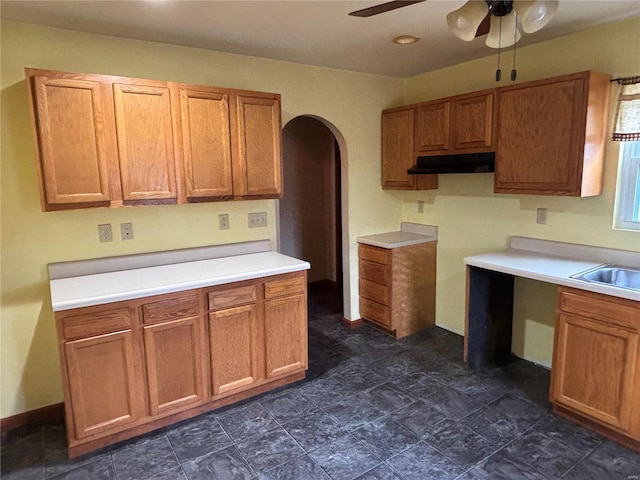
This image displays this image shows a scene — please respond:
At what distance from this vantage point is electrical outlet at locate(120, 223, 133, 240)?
2.77 meters

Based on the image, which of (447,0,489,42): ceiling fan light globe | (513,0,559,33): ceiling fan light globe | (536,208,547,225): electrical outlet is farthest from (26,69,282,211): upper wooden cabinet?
(536,208,547,225): electrical outlet

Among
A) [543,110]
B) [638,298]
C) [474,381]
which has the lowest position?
[474,381]

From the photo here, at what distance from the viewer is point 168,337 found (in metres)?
2.45

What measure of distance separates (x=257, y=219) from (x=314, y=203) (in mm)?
2161

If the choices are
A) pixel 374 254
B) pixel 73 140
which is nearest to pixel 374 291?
pixel 374 254

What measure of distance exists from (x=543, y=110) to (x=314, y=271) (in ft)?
11.4

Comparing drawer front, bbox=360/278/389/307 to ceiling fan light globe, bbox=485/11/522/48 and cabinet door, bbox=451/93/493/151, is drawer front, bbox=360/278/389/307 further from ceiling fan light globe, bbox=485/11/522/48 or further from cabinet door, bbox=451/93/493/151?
ceiling fan light globe, bbox=485/11/522/48

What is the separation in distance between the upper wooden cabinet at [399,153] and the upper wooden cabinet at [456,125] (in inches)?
3.9

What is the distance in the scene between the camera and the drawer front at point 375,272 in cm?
371

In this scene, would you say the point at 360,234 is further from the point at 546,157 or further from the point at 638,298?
the point at 638,298

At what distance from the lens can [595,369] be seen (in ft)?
7.66

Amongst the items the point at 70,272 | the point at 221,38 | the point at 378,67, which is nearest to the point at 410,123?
the point at 378,67

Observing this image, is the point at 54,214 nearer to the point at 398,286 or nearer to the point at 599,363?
the point at 398,286

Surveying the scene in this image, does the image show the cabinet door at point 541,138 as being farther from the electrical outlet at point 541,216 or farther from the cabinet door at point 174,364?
the cabinet door at point 174,364
